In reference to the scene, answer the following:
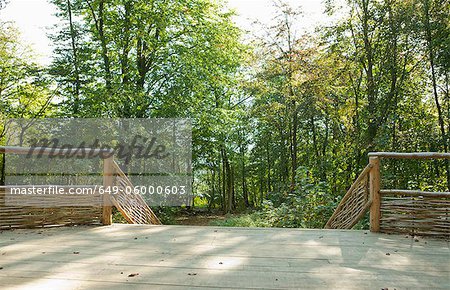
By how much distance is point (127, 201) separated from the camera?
13.3 feet

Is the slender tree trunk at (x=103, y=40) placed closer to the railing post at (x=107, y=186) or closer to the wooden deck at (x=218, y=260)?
the railing post at (x=107, y=186)

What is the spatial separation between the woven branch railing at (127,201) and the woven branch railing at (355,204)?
265cm

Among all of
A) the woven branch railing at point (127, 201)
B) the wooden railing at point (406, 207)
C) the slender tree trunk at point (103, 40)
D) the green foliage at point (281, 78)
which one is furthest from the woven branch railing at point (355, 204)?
the slender tree trunk at point (103, 40)

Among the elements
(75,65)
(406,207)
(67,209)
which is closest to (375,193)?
(406,207)

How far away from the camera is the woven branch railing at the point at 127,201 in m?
3.70

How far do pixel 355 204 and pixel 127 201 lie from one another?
9.02 feet

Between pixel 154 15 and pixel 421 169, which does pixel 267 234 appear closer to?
pixel 421 169

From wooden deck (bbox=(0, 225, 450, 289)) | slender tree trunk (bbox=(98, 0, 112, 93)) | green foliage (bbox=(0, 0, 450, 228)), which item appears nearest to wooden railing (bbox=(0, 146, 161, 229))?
wooden deck (bbox=(0, 225, 450, 289))

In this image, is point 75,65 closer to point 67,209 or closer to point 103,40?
point 103,40

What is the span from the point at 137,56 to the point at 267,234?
7.52 meters

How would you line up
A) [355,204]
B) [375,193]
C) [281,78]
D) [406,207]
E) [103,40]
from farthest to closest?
1. [103,40]
2. [281,78]
3. [355,204]
4. [375,193]
5. [406,207]

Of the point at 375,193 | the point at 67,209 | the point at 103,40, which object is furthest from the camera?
the point at 103,40

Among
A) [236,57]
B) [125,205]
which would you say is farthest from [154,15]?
[125,205]

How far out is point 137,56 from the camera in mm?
9195
